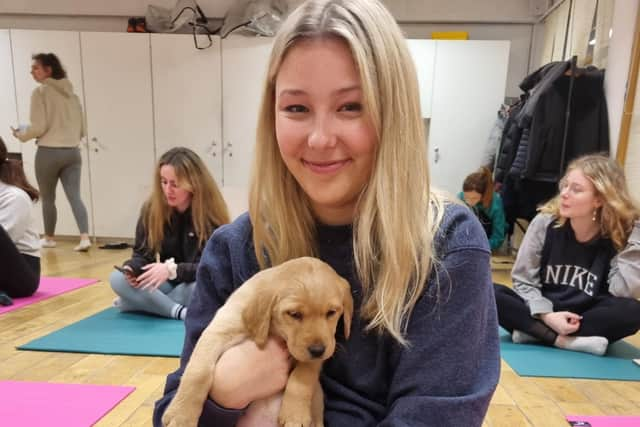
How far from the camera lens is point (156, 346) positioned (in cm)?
295

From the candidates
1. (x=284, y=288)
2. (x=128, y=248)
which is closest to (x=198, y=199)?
(x=284, y=288)

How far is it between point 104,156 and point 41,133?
91cm

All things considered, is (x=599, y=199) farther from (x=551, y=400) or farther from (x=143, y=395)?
(x=143, y=395)

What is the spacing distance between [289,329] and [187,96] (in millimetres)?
6140

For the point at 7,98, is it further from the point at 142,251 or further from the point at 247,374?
the point at 247,374

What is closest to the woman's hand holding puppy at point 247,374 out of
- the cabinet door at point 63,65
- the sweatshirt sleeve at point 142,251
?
the sweatshirt sleeve at point 142,251

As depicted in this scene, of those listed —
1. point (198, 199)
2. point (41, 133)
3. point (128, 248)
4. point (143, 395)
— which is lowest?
point (128, 248)

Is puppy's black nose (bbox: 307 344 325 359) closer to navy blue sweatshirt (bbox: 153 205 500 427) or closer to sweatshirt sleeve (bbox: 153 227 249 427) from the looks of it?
navy blue sweatshirt (bbox: 153 205 500 427)

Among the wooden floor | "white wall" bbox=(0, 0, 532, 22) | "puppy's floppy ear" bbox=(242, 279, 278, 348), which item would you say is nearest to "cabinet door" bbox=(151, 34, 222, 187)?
"white wall" bbox=(0, 0, 532, 22)

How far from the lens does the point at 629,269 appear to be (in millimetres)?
3066

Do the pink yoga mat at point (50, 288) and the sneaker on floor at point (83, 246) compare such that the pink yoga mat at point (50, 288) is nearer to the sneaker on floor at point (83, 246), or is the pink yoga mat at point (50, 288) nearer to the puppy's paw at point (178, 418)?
the sneaker on floor at point (83, 246)

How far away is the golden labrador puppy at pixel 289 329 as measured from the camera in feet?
3.59

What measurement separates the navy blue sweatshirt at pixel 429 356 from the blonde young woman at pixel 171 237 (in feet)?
7.83

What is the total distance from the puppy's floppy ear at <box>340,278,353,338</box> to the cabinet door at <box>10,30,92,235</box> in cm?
680
